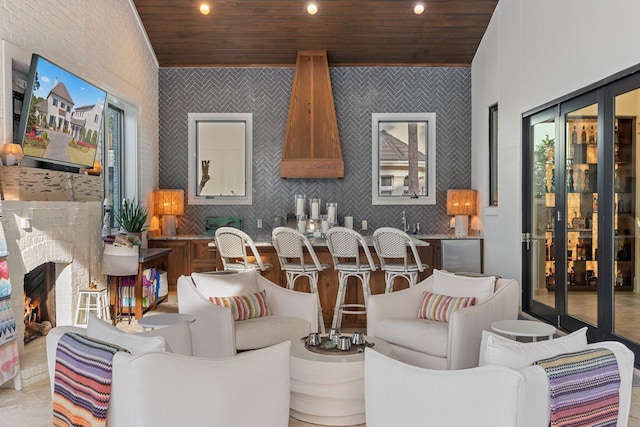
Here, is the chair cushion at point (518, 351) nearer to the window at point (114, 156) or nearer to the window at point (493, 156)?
the window at point (493, 156)

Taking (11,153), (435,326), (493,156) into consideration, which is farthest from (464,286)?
(493,156)

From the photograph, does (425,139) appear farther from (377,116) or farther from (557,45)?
(557,45)

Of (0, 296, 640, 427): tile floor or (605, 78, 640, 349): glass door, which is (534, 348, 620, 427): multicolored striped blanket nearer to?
(0, 296, 640, 427): tile floor

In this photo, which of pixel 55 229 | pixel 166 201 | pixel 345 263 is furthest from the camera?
pixel 166 201

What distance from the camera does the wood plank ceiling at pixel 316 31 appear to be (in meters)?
7.60

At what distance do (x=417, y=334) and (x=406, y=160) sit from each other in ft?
16.5

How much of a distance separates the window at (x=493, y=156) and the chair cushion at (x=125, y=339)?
6.21 meters

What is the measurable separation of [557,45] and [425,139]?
3351mm

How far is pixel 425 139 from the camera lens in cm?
885

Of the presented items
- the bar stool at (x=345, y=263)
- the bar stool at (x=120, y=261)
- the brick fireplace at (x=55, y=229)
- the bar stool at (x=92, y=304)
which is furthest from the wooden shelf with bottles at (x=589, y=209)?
the brick fireplace at (x=55, y=229)

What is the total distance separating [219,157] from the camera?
887 centimetres

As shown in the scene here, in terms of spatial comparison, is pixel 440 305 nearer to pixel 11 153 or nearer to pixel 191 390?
pixel 191 390

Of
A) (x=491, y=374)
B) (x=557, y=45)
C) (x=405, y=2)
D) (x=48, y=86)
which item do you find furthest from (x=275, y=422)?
(x=405, y=2)

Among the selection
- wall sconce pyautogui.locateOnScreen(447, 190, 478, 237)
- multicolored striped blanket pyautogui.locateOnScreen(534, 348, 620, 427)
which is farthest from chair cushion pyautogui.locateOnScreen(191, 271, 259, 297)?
wall sconce pyautogui.locateOnScreen(447, 190, 478, 237)
